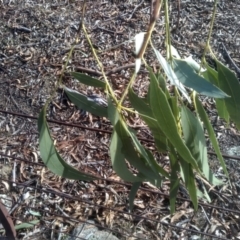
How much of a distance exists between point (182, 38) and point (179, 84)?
157 cm

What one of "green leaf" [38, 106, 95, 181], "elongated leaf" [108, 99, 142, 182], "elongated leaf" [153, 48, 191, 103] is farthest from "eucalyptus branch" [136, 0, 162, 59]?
"green leaf" [38, 106, 95, 181]

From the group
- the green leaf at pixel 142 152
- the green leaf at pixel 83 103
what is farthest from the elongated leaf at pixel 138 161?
the green leaf at pixel 83 103

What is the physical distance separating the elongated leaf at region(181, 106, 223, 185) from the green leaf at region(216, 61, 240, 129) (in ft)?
0.22

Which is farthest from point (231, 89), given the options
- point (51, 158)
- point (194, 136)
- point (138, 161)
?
point (51, 158)

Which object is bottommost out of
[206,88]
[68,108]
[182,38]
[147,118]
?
[68,108]

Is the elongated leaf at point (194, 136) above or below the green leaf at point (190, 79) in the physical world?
below

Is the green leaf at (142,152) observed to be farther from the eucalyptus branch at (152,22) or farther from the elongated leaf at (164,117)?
the eucalyptus branch at (152,22)

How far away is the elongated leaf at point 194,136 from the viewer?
0.87 m

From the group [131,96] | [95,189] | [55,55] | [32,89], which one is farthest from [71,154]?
[131,96]

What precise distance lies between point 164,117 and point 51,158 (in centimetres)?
27

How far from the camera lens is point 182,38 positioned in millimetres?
2277

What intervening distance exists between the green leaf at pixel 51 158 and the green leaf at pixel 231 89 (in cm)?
28

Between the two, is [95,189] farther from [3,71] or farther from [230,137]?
[3,71]

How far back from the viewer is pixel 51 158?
957 millimetres
